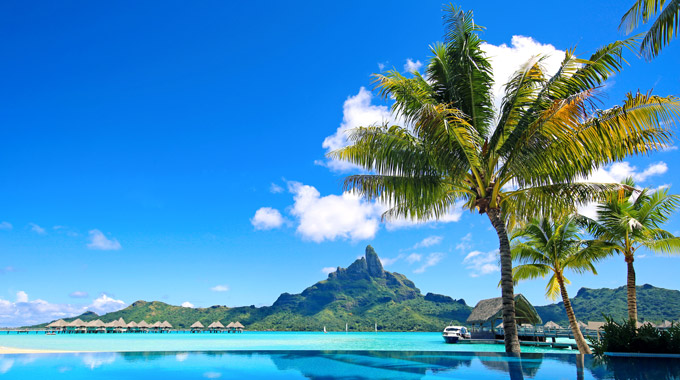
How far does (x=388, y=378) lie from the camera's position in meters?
6.00

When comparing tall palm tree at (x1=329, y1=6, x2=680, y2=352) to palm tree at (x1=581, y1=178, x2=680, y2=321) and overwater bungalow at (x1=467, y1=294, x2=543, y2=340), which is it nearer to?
palm tree at (x1=581, y1=178, x2=680, y2=321)

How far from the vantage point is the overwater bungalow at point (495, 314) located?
24797mm

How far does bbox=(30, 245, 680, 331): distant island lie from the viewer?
6736cm

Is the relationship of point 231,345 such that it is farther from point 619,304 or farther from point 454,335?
point 619,304

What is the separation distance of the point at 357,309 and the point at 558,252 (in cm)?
9314

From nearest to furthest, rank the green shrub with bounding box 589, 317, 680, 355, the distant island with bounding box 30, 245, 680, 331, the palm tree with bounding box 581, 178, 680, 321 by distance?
the green shrub with bounding box 589, 317, 680, 355
the palm tree with bounding box 581, 178, 680, 321
the distant island with bounding box 30, 245, 680, 331

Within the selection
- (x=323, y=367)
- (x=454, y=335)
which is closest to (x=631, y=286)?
(x=323, y=367)

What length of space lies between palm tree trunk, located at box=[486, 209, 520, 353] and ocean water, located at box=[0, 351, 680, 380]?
36cm

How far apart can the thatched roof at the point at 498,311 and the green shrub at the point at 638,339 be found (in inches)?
587

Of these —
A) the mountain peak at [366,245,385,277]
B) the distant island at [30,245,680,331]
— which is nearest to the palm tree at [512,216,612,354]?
the distant island at [30,245,680,331]

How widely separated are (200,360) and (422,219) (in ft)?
19.3

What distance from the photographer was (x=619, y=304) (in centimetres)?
5303

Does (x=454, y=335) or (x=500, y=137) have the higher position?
(x=500, y=137)

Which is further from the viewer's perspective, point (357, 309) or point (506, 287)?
point (357, 309)
